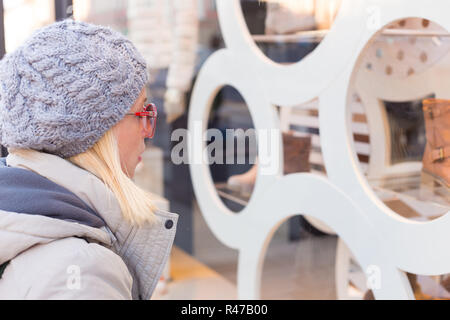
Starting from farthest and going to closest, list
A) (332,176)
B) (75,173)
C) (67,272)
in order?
(332,176) → (75,173) → (67,272)

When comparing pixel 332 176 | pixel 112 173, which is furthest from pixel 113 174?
pixel 332 176

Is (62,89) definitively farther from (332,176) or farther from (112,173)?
(332,176)

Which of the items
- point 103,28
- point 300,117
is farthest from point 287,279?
point 103,28

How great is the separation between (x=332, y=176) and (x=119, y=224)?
0.69 m

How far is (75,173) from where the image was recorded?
0.81 metres

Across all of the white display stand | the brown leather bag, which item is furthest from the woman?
the brown leather bag

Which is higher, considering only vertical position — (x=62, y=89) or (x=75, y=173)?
(x=62, y=89)

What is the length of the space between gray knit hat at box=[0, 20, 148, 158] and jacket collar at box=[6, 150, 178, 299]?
0.03 metres

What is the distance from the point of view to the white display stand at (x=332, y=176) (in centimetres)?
115

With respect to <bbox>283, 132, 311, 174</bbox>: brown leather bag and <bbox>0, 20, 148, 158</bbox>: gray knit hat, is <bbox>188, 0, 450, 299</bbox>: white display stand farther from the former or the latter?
<bbox>0, 20, 148, 158</bbox>: gray knit hat

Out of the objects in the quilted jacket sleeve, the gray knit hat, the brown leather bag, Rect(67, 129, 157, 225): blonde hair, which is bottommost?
the brown leather bag

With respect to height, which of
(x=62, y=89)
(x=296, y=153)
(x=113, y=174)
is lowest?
(x=296, y=153)

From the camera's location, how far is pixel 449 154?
1.17 m

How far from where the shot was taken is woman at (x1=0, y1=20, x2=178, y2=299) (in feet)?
2.32
